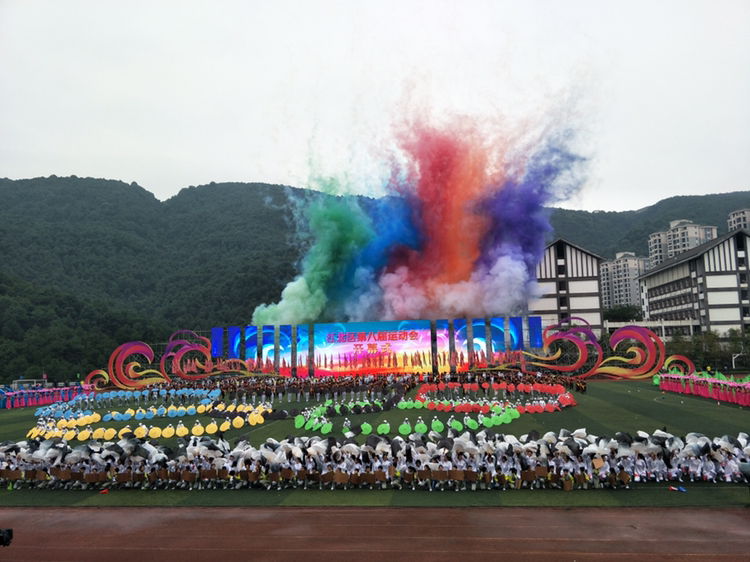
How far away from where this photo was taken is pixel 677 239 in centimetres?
9975

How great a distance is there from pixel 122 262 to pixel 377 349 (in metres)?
47.7

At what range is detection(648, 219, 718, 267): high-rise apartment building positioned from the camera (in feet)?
324

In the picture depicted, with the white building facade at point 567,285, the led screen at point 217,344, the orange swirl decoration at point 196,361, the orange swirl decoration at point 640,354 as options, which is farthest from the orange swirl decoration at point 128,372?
the white building facade at point 567,285

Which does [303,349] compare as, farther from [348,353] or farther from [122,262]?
[122,262]

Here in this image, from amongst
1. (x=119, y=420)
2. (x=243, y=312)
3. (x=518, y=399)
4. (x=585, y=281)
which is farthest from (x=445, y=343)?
(x=243, y=312)

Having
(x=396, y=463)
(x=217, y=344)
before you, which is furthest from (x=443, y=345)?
(x=396, y=463)

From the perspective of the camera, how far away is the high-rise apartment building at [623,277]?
4139 inches

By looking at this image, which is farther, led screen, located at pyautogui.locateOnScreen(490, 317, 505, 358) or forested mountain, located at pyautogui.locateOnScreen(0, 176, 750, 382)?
forested mountain, located at pyautogui.locateOnScreen(0, 176, 750, 382)

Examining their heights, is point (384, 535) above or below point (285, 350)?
below

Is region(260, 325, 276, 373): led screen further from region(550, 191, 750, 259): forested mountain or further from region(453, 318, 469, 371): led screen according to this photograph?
region(550, 191, 750, 259): forested mountain

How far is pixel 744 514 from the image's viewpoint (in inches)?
428

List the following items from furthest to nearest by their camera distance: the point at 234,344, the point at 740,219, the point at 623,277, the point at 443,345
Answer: the point at 623,277
the point at 740,219
the point at 234,344
the point at 443,345

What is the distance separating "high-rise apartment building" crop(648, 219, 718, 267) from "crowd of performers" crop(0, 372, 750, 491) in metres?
95.3

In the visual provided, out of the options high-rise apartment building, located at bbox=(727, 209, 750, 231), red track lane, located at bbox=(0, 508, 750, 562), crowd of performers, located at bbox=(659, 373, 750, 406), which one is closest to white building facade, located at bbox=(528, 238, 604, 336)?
crowd of performers, located at bbox=(659, 373, 750, 406)
